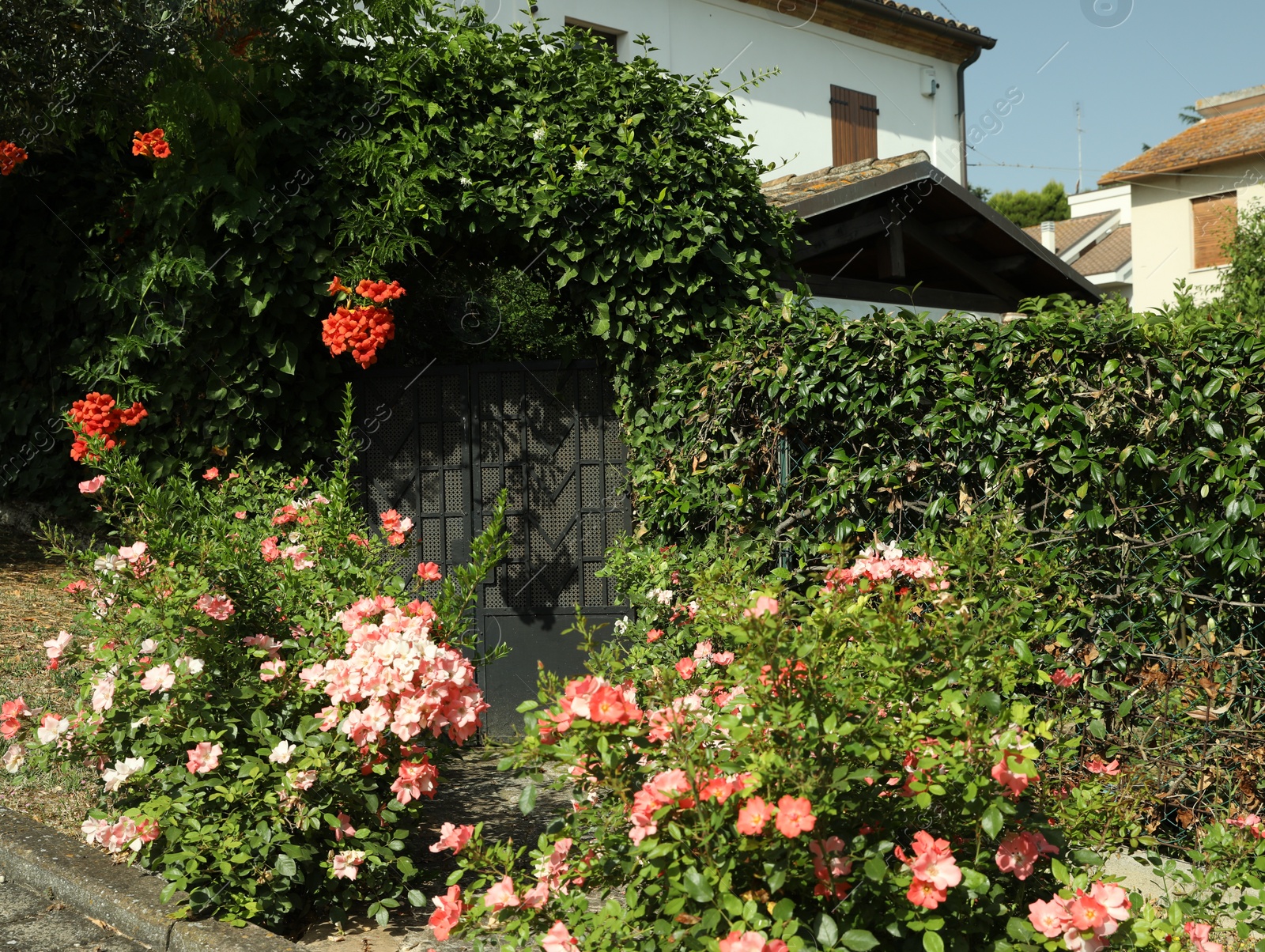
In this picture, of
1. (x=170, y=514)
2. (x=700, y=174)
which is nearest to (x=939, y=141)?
(x=700, y=174)

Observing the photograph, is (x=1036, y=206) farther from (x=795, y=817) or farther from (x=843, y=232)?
(x=795, y=817)

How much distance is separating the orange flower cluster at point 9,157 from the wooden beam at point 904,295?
19.2ft

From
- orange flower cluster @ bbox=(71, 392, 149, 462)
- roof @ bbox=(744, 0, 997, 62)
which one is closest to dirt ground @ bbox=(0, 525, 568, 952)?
orange flower cluster @ bbox=(71, 392, 149, 462)

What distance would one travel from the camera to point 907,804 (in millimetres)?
2285

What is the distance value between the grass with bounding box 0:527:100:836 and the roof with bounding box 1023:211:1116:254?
36.3 metres

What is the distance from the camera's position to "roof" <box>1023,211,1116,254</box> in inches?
1528

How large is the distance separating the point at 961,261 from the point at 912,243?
25.3 inches

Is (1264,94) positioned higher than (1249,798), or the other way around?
(1264,94)

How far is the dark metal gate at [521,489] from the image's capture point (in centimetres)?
559

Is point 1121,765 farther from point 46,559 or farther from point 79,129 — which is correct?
point 46,559

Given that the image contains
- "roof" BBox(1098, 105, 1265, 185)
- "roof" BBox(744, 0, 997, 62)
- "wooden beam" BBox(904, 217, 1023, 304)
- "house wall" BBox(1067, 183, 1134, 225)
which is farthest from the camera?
"house wall" BBox(1067, 183, 1134, 225)

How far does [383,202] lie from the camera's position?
5.48m

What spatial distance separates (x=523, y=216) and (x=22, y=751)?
10.6 feet

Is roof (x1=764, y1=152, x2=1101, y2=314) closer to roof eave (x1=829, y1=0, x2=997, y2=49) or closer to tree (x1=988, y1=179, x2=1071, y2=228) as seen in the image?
roof eave (x1=829, y1=0, x2=997, y2=49)
